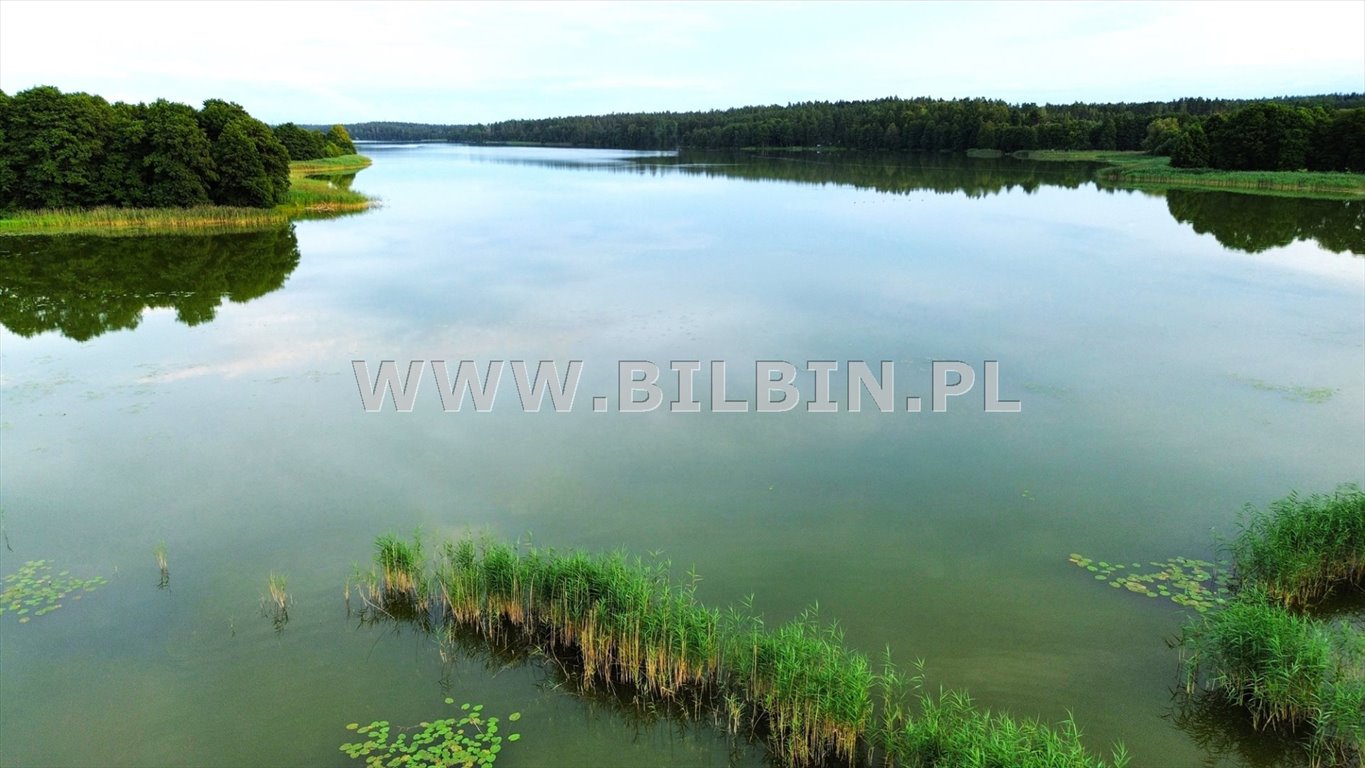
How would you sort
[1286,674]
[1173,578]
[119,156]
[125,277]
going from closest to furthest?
[1286,674], [1173,578], [125,277], [119,156]

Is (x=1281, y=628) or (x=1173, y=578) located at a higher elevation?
(x=1281, y=628)

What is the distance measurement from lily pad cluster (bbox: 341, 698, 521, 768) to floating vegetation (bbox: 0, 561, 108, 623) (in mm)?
3077

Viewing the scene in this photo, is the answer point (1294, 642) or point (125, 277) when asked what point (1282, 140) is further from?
point (125, 277)

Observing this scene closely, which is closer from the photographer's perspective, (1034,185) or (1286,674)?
(1286,674)

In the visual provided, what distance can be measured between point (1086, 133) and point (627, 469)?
77.0m

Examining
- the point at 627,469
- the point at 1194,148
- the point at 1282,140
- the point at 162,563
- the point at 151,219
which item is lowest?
the point at 162,563

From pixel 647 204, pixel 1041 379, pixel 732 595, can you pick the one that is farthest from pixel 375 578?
pixel 647 204

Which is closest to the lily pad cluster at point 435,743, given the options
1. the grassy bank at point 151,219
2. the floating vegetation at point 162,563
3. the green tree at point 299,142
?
the floating vegetation at point 162,563

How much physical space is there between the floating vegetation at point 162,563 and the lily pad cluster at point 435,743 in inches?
106

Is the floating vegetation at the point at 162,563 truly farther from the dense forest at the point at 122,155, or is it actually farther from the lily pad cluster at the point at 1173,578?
the dense forest at the point at 122,155

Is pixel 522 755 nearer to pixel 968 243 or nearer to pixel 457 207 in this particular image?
pixel 968 243

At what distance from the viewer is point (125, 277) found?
19.5 metres

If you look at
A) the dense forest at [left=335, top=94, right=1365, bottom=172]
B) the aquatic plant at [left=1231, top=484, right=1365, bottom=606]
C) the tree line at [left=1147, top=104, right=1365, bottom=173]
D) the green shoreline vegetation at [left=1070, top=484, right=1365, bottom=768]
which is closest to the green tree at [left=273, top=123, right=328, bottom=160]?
the dense forest at [left=335, top=94, right=1365, bottom=172]

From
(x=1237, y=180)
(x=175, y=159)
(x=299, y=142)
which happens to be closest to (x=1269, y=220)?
(x=1237, y=180)
